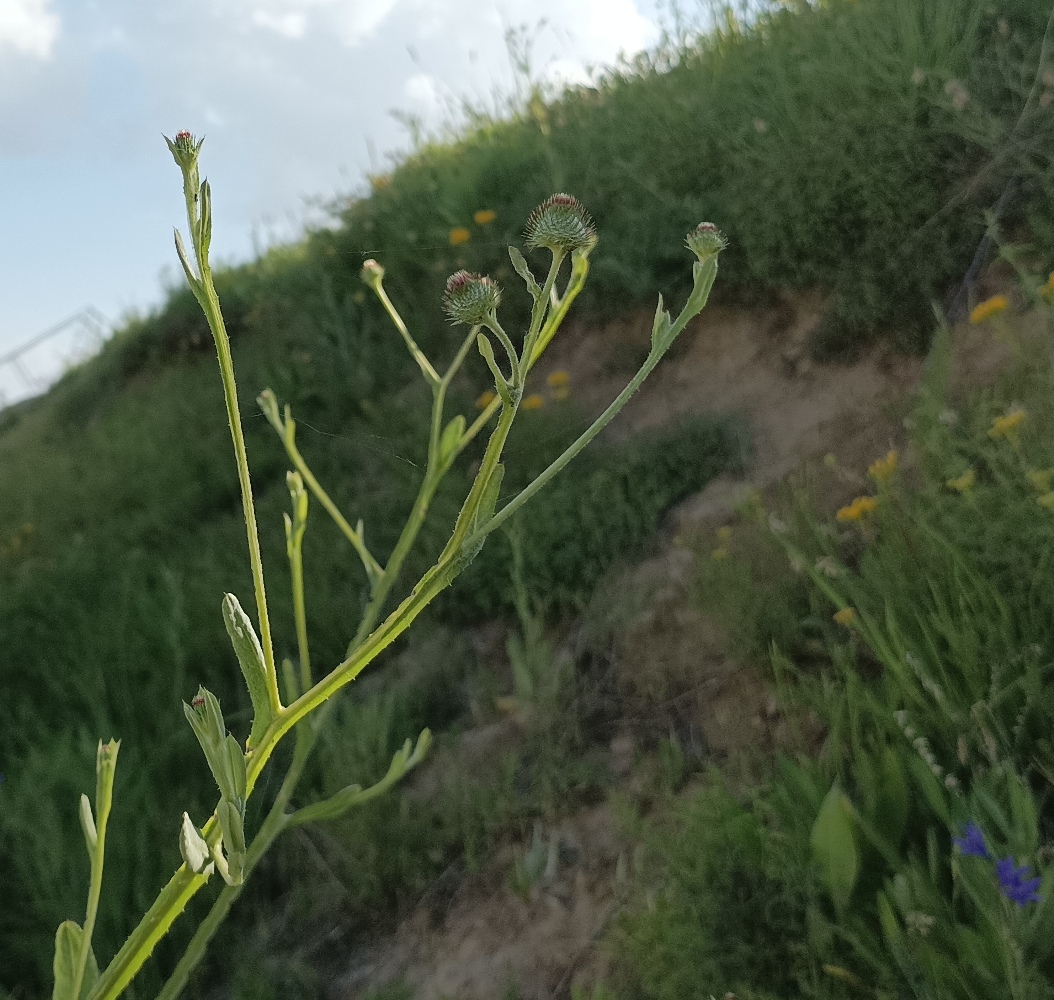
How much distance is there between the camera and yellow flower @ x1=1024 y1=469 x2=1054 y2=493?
63.7 inches

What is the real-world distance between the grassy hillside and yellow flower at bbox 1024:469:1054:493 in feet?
3.63

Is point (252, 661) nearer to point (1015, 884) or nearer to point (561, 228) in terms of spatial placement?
point (561, 228)

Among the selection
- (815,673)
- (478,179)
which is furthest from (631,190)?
(815,673)

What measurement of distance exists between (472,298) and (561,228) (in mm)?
110

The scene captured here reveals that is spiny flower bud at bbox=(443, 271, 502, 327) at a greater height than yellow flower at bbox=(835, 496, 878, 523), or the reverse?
spiny flower bud at bbox=(443, 271, 502, 327)

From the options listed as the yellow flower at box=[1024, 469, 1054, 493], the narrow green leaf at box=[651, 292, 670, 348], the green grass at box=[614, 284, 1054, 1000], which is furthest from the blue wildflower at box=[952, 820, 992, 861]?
Result: the narrow green leaf at box=[651, 292, 670, 348]

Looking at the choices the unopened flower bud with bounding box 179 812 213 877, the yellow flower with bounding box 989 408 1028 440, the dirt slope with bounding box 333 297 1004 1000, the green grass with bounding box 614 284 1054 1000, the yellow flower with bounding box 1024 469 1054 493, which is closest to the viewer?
the unopened flower bud with bounding box 179 812 213 877

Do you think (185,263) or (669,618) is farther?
(669,618)

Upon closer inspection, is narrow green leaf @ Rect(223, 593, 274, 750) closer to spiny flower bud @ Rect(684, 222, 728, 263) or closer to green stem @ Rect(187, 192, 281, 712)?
green stem @ Rect(187, 192, 281, 712)

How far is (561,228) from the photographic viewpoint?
0.88 meters

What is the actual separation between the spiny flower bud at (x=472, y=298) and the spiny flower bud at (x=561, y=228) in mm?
61

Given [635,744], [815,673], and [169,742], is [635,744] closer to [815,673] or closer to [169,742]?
[815,673]

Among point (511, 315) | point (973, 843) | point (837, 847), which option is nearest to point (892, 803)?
point (837, 847)

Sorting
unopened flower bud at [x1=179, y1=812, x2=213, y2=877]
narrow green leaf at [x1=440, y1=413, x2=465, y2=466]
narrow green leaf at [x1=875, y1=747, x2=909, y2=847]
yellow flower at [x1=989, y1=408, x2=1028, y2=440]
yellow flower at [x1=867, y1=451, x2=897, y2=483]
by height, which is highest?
narrow green leaf at [x1=440, y1=413, x2=465, y2=466]
